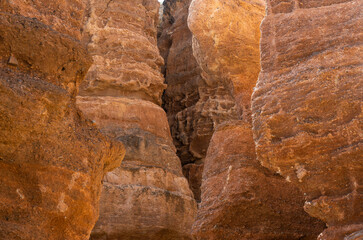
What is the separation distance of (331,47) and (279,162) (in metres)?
0.86

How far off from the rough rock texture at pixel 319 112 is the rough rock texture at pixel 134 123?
305 centimetres

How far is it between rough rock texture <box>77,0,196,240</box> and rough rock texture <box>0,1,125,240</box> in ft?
9.63

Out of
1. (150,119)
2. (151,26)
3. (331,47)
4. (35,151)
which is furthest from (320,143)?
(151,26)

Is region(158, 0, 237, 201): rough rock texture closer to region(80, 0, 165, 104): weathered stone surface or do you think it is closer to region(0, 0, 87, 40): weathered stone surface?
region(80, 0, 165, 104): weathered stone surface

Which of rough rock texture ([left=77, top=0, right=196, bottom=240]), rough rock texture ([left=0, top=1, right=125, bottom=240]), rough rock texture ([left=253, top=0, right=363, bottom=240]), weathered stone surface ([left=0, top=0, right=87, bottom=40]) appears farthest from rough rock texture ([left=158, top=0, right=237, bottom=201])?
rough rock texture ([left=0, top=1, right=125, bottom=240])

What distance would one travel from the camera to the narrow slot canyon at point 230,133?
2.34 meters

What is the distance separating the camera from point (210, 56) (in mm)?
5332

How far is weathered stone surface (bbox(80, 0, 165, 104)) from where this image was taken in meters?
7.32

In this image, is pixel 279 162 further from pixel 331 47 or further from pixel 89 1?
pixel 89 1

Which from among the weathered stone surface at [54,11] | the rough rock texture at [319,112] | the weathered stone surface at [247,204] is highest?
the weathered stone surface at [54,11]

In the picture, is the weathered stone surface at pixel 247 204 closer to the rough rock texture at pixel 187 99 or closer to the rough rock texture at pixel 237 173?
the rough rock texture at pixel 237 173

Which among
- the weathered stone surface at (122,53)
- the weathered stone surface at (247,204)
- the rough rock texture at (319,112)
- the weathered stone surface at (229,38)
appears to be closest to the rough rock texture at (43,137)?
the rough rock texture at (319,112)

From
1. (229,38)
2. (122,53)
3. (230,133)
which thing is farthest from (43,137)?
(122,53)

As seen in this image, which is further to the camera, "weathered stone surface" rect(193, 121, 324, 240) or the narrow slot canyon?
"weathered stone surface" rect(193, 121, 324, 240)
